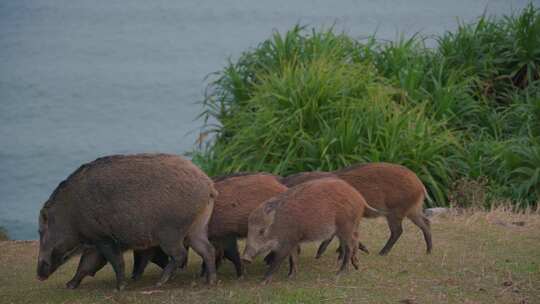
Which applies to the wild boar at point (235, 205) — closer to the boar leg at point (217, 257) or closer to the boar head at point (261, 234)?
the boar leg at point (217, 257)

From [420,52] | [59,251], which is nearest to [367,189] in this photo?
[59,251]

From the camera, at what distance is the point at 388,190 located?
24.9 ft

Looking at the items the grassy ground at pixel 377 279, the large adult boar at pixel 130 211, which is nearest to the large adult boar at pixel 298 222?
the grassy ground at pixel 377 279

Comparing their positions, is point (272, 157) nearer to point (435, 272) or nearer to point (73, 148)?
point (435, 272)

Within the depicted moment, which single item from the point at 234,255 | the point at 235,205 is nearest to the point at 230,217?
the point at 235,205

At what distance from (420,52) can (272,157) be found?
3.63m

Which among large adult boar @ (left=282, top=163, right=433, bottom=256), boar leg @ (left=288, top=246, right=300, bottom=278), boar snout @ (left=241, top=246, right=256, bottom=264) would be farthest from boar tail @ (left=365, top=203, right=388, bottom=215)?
boar snout @ (left=241, top=246, right=256, bottom=264)

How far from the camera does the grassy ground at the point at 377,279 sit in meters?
6.40

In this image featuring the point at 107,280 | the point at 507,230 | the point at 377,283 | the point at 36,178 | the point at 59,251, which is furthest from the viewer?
the point at 36,178

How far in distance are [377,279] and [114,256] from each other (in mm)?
2010

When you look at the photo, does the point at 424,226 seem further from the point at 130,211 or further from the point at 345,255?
the point at 130,211

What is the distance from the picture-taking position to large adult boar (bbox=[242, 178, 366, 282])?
22.3 ft

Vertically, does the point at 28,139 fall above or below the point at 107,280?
below

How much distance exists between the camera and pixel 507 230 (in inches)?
344
